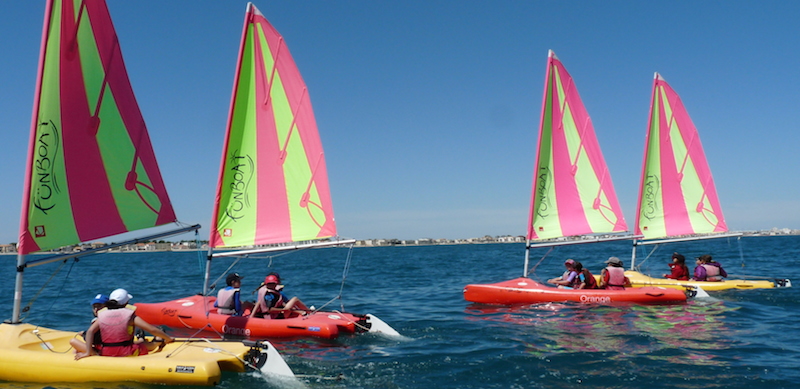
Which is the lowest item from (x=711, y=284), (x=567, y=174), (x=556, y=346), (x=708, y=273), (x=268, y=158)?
(x=556, y=346)

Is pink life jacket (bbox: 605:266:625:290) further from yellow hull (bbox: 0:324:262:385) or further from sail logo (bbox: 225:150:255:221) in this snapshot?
yellow hull (bbox: 0:324:262:385)

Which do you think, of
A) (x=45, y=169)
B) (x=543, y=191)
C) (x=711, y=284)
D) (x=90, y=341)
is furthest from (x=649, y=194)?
(x=45, y=169)

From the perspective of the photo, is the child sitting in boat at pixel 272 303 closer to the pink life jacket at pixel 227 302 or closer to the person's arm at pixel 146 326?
the pink life jacket at pixel 227 302

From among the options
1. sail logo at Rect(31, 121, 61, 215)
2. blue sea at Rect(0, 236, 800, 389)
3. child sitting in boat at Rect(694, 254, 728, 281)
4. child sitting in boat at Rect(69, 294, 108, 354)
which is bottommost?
blue sea at Rect(0, 236, 800, 389)

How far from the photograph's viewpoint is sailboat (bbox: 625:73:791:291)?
23.8m

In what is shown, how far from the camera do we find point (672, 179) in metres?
24.1

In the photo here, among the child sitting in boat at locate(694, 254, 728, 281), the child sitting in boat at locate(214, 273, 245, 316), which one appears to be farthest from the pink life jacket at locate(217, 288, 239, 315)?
the child sitting in boat at locate(694, 254, 728, 281)

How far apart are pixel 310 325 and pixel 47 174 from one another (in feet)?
20.6

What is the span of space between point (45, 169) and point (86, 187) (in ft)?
3.22

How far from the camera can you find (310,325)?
508 inches

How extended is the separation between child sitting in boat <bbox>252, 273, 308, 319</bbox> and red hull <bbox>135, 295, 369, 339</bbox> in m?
0.38

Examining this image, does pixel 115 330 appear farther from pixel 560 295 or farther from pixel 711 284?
pixel 711 284

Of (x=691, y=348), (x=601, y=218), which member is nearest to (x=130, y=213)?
(x=691, y=348)

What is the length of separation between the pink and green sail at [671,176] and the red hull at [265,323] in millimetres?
15611
